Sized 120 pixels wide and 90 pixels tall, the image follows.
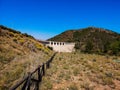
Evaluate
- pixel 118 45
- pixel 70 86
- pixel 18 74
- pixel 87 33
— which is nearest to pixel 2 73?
pixel 18 74

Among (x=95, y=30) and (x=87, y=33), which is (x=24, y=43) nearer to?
(x=87, y=33)

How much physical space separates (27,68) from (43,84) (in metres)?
1.71

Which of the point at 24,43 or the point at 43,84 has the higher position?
the point at 24,43

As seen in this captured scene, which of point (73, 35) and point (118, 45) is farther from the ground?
Answer: point (73, 35)

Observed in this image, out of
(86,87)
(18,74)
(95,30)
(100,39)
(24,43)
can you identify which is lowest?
(86,87)

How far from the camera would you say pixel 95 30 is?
170 meters

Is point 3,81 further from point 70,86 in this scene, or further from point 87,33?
point 87,33

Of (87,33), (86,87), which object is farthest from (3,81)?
(87,33)

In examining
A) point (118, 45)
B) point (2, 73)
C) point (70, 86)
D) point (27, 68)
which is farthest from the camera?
point (118, 45)

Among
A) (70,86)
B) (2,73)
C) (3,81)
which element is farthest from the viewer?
(70,86)

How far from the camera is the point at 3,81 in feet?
28.7

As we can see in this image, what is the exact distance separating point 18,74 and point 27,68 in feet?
4.69

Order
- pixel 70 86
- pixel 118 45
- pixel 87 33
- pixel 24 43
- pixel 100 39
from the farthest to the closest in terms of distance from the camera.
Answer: pixel 87 33 → pixel 100 39 → pixel 118 45 → pixel 24 43 → pixel 70 86

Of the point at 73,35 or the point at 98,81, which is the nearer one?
the point at 98,81
